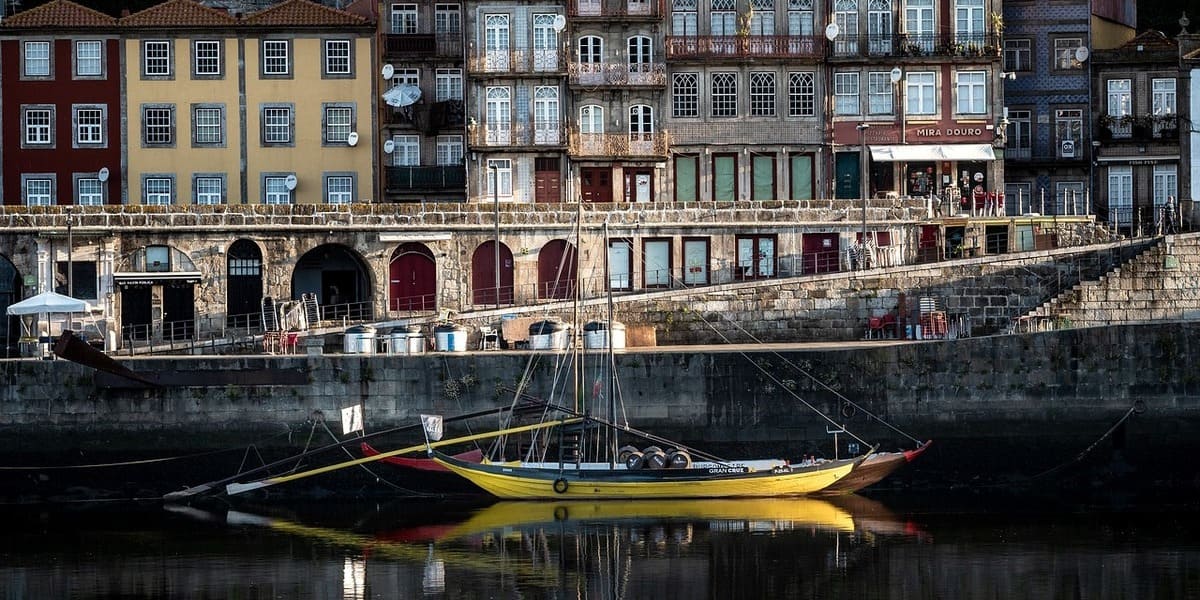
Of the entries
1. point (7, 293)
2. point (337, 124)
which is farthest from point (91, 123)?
point (337, 124)

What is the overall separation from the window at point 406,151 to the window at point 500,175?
14.1 feet

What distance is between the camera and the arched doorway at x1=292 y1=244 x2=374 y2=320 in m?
74.8

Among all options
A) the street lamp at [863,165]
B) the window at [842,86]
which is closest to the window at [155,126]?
the window at [842,86]

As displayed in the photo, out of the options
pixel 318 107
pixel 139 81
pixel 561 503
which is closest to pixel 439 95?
pixel 318 107

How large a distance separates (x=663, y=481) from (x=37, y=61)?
3123cm

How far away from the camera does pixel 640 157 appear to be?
76.1m

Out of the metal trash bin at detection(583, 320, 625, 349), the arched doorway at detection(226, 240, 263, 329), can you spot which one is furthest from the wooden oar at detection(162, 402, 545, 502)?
the arched doorway at detection(226, 240, 263, 329)

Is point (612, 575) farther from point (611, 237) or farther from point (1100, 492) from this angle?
point (611, 237)

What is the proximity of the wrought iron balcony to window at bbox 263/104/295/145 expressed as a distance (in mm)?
4223

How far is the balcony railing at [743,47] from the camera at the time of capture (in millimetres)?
76125

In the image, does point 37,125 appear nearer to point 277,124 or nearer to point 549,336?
point 277,124

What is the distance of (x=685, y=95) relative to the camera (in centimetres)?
7669

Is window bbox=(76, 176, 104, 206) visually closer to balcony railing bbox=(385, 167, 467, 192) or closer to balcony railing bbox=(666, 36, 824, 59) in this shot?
balcony railing bbox=(385, 167, 467, 192)

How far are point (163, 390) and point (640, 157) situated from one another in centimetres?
2063
